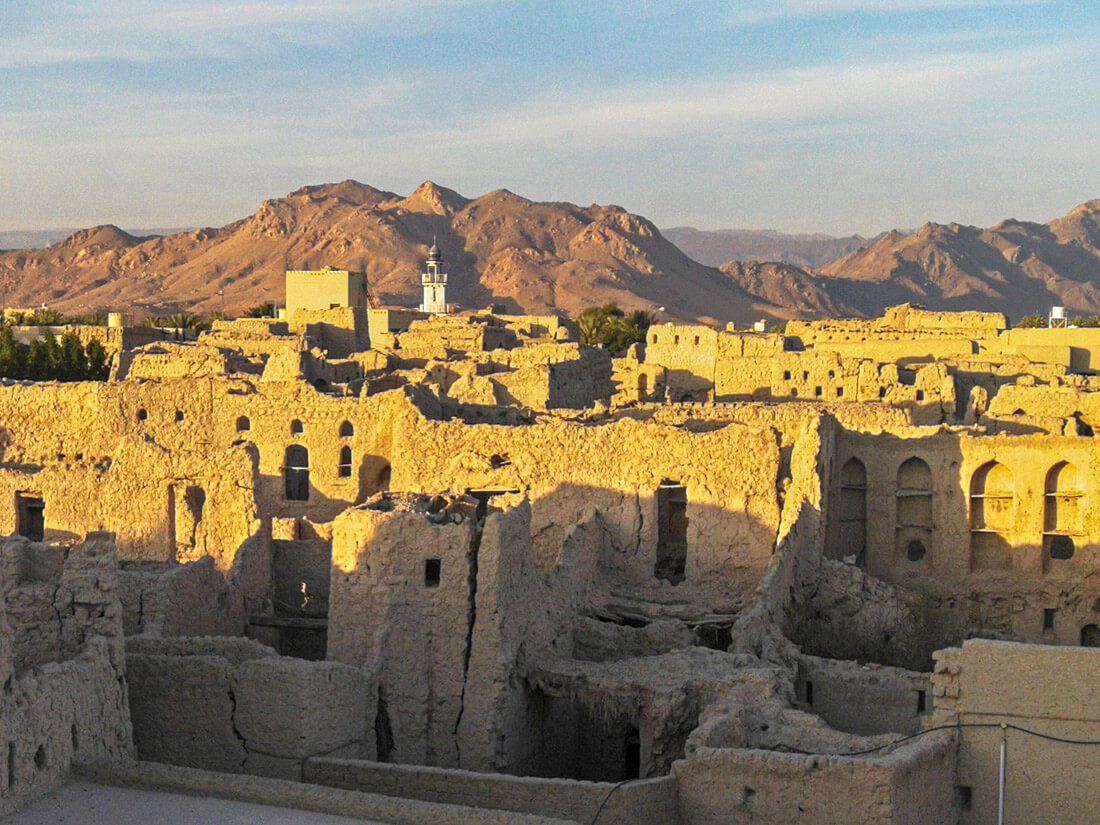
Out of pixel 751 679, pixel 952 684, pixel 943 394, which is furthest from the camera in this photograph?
pixel 943 394

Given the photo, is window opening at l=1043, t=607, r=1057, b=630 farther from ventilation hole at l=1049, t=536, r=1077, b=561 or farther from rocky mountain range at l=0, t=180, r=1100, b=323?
rocky mountain range at l=0, t=180, r=1100, b=323

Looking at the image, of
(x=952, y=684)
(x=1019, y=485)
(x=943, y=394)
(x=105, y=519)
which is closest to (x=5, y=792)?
(x=952, y=684)

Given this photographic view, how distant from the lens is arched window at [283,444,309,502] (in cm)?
2798

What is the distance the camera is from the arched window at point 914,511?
26750mm

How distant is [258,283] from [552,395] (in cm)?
14744

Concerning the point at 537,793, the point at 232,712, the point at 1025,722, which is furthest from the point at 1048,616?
the point at 232,712

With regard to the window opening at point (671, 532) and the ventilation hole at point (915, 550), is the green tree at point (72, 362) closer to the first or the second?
the window opening at point (671, 532)

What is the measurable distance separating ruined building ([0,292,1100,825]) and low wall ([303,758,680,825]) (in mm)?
32

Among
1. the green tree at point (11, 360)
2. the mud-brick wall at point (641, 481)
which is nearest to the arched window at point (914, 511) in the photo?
the mud-brick wall at point (641, 481)

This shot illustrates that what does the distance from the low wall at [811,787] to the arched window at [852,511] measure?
10160mm

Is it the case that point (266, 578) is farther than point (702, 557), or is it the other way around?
point (702, 557)

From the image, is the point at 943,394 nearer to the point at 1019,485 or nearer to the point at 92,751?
the point at 1019,485

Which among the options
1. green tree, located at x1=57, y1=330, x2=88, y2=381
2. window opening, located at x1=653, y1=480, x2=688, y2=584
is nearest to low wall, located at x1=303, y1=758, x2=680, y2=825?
window opening, located at x1=653, y1=480, x2=688, y2=584

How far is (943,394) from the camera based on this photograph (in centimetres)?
3403
